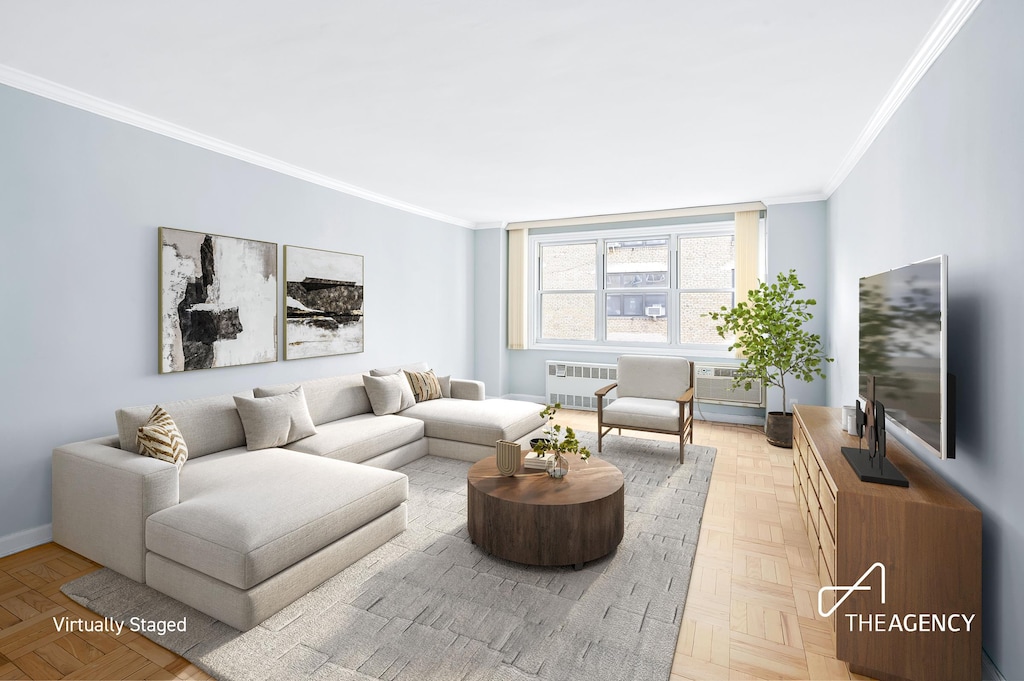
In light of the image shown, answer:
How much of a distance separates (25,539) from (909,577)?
4337mm

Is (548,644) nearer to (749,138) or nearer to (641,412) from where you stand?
(641,412)

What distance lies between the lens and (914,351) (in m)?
2.13

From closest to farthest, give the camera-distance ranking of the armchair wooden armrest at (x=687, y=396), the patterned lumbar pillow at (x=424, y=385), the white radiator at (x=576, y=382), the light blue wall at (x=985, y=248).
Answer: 1. the light blue wall at (x=985, y=248)
2. the armchair wooden armrest at (x=687, y=396)
3. the patterned lumbar pillow at (x=424, y=385)
4. the white radiator at (x=576, y=382)

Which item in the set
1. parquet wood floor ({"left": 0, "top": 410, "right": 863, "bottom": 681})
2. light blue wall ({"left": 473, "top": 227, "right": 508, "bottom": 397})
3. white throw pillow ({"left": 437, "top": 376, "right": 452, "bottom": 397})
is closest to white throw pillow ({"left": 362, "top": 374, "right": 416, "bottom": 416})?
white throw pillow ({"left": 437, "top": 376, "right": 452, "bottom": 397})

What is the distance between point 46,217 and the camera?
2842 mm

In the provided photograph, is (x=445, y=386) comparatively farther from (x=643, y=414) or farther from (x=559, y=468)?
(x=559, y=468)

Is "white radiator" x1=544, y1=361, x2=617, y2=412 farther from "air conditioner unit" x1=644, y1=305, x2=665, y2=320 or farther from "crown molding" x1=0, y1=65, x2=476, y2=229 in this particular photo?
"crown molding" x1=0, y1=65, x2=476, y2=229

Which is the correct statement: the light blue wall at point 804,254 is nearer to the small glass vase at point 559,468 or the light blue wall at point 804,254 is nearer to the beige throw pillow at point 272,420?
the small glass vase at point 559,468

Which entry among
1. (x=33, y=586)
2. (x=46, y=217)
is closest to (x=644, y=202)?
(x=46, y=217)

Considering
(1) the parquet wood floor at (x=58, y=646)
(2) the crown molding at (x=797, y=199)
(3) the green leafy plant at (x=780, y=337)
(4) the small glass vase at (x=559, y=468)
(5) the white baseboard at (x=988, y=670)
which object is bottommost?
(1) the parquet wood floor at (x=58, y=646)

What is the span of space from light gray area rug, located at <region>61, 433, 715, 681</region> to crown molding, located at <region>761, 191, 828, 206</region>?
4.02 meters

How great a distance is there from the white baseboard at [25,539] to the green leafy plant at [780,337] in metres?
5.59

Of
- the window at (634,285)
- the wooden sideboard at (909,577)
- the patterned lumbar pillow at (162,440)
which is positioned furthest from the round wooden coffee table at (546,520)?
the window at (634,285)

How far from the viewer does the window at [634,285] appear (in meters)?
6.18
